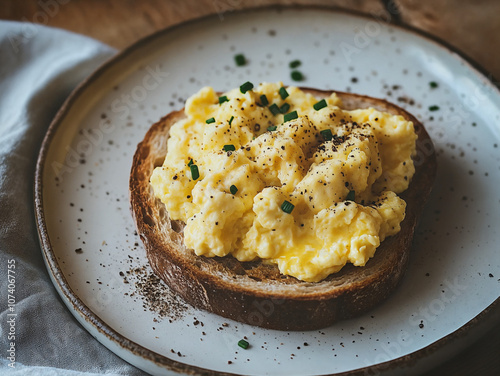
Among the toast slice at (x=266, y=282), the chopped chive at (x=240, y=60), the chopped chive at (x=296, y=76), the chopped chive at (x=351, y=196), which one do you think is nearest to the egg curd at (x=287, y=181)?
the chopped chive at (x=351, y=196)

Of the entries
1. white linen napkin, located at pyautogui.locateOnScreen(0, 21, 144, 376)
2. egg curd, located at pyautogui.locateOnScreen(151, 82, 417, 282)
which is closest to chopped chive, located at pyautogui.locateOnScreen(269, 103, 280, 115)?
egg curd, located at pyautogui.locateOnScreen(151, 82, 417, 282)

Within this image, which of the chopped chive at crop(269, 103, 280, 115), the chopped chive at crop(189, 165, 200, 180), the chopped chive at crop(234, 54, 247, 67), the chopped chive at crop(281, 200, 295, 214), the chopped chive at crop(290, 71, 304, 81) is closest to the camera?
the chopped chive at crop(281, 200, 295, 214)

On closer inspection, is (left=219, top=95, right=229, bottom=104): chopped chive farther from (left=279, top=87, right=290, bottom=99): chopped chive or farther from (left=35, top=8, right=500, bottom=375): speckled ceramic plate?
(left=35, top=8, right=500, bottom=375): speckled ceramic plate

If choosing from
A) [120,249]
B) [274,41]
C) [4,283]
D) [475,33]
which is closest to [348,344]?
[120,249]

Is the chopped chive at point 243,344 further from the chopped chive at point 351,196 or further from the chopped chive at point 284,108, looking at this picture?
the chopped chive at point 284,108

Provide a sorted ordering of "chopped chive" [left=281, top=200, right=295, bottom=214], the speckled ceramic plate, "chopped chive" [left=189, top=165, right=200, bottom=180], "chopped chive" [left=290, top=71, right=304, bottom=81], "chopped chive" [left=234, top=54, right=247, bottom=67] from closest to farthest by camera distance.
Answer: "chopped chive" [left=281, top=200, right=295, bottom=214], the speckled ceramic plate, "chopped chive" [left=189, top=165, right=200, bottom=180], "chopped chive" [left=290, top=71, right=304, bottom=81], "chopped chive" [left=234, top=54, right=247, bottom=67]

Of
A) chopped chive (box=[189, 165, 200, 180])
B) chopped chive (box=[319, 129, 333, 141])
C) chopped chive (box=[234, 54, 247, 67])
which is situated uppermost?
chopped chive (box=[319, 129, 333, 141])
